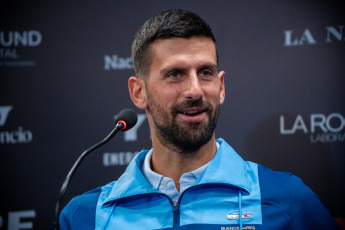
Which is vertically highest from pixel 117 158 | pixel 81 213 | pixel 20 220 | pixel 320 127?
pixel 320 127

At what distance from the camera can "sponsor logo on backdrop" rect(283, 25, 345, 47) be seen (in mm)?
2230

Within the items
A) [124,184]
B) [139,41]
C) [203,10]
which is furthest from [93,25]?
[124,184]

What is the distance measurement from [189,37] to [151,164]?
58cm

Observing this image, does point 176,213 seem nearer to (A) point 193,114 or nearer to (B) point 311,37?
(A) point 193,114

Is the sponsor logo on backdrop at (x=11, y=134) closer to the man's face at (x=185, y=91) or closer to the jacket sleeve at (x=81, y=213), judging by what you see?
A: the jacket sleeve at (x=81, y=213)

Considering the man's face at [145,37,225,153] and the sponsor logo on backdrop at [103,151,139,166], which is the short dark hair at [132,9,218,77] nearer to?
the man's face at [145,37,225,153]

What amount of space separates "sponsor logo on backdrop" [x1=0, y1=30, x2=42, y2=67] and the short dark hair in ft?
3.53

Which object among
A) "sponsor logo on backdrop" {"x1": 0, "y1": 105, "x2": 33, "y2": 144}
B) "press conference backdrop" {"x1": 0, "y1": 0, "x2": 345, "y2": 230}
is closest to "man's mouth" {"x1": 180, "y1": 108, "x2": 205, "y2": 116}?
"press conference backdrop" {"x1": 0, "y1": 0, "x2": 345, "y2": 230}

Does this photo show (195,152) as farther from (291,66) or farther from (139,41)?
(291,66)

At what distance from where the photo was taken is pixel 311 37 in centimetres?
224

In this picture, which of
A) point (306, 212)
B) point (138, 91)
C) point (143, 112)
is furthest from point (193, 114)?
point (143, 112)

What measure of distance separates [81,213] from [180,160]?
1.58 ft

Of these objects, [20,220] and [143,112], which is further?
[143,112]

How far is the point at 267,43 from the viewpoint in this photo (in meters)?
2.24
